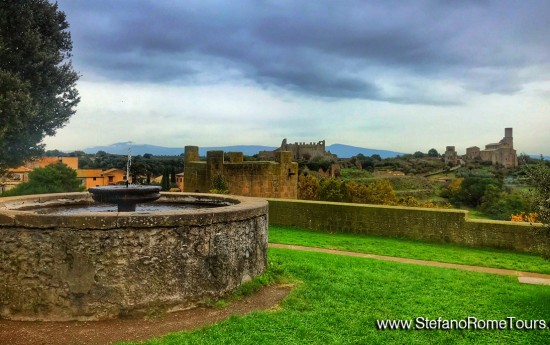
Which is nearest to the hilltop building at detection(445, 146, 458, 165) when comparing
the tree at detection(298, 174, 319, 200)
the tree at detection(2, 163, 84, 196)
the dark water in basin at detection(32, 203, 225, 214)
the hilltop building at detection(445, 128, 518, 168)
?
the hilltop building at detection(445, 128, 518, 168)

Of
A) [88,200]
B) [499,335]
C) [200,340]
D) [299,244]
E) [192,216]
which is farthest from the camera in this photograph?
[299,244]

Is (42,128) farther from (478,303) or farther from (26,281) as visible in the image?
(478,303)

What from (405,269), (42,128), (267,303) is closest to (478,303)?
(405,269)

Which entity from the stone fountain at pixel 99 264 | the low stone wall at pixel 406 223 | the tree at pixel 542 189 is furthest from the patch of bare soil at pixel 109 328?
the low stone wall at pixel 406 223

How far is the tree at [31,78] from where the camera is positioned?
45.6 ft

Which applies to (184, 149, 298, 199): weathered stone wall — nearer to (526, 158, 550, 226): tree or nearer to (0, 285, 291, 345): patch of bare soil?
(0, 285, 291, 345): patch of bare soil

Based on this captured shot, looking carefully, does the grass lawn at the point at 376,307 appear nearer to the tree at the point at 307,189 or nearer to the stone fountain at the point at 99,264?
the stone fountain at the point at 99,264

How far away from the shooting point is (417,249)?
10094mm

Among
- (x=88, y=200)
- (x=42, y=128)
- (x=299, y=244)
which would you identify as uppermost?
(x=42, y=128)

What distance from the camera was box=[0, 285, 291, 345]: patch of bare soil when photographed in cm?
452

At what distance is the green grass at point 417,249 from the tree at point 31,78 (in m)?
9.40

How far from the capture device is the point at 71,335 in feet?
15.2

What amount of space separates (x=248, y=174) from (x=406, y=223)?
29.1ft

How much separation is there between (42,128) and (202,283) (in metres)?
13.7
